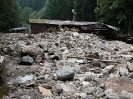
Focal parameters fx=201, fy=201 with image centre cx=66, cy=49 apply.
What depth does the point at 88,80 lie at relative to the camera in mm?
4223

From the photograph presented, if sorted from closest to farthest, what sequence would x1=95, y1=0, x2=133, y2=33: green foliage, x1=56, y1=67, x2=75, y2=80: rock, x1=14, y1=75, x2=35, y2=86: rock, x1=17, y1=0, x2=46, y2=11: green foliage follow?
x1=14, y1=75, x2=35, y2=86: rock → x1=56, y1=67, x2=75, y2=80: rock → x1=95, y1=0, x2=133, y2=33: green foliage → x1=17, y1=0, x2=46, y2=11: green foliage

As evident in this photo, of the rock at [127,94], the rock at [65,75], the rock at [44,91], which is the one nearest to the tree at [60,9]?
the rock at [65,75]

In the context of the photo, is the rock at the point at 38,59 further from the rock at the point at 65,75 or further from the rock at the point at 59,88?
the rock at the point at 59,88

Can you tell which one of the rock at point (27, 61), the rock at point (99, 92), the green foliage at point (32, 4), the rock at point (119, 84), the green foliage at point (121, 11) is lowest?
the rock at point (99, 92)

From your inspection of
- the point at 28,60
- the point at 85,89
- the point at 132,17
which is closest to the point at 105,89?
the point at 85,89

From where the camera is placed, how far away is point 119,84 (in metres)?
3.90

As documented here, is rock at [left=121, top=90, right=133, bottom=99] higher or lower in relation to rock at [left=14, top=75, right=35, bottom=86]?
lower

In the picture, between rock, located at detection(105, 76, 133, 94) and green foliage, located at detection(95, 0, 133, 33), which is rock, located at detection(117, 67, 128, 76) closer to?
rock, located at detection(105, 76, 133, 94)

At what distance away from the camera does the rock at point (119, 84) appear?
3.75m

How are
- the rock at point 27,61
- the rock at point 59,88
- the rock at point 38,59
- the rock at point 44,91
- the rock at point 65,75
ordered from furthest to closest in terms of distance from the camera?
the rock at point 38,59
the rock at point 27,61
the rock at point 65,75
the rock at point 59,88
the rock at point 44,91

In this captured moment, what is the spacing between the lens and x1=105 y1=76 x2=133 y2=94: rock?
12.3 ft

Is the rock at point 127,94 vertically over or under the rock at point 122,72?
under

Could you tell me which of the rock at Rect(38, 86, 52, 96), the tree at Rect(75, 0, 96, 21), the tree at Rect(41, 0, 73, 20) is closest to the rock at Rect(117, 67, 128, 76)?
the rock at Rect(38, 86, 52, 96)

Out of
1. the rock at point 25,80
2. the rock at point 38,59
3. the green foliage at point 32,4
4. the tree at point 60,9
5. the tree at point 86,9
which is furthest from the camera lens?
the green foliage at point 32,4
